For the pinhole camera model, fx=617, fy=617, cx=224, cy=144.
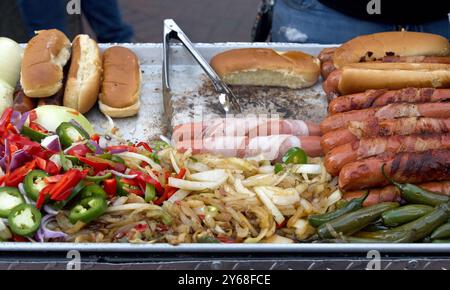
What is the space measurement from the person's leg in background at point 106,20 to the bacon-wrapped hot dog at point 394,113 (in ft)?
11.9

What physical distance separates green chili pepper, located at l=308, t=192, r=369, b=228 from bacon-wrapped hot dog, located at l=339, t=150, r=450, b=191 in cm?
12

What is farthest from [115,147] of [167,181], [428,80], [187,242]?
[428,80]

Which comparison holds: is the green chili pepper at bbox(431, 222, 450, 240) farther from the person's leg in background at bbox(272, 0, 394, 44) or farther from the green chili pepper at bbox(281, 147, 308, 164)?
the person's leg in background at bbox(272, 0, 394, 44)

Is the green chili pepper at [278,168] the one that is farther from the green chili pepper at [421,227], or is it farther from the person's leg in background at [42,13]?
the person's leg in background at [42,13]

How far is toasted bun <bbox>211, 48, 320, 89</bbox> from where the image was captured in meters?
4.29

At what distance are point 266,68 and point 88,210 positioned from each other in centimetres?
184

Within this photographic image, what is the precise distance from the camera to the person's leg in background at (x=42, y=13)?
6020 mm

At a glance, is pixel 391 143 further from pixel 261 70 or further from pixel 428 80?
pixel 261 70

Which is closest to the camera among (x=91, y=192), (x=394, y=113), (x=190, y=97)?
(x=91, y=192)

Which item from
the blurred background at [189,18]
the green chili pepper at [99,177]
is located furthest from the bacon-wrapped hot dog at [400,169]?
the blurred background at [189,18]

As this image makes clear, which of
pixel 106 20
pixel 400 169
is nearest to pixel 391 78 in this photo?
pixel 400 169

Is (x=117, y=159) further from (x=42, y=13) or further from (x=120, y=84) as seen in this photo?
(x=42, y=13)

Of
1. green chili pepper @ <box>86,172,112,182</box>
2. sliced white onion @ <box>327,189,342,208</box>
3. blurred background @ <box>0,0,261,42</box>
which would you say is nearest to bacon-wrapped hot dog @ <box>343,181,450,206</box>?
sliced white onion @ <box>327,189,342,208</box>

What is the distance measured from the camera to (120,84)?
4.12 m
